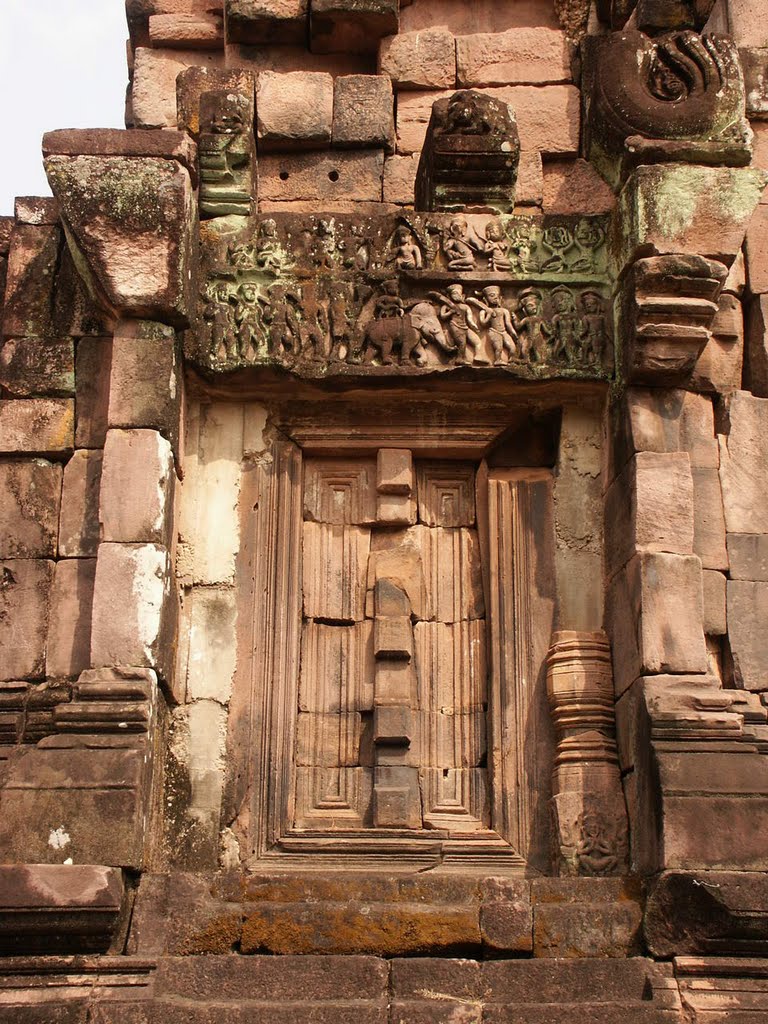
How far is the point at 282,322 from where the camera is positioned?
8.53 m

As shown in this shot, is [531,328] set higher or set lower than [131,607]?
higher

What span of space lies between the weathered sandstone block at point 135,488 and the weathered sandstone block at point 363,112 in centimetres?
246

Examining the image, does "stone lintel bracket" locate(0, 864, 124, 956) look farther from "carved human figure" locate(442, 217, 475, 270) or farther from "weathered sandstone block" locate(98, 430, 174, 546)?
"carved human figure" locate(442, 217, 475, 270)

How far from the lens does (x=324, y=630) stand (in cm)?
854

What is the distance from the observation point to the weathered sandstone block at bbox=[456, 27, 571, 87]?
969 cm

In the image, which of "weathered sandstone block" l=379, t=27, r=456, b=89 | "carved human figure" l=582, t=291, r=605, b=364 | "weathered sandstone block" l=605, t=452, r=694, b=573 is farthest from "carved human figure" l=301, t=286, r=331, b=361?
"weathered sandstone block" l=379, t=27, r=456, b=89

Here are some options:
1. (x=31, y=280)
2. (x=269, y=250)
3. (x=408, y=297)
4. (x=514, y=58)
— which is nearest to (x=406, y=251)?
(x=408, y=297)

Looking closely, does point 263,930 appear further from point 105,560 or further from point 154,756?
point 105,560

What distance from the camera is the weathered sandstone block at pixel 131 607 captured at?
25.0ft

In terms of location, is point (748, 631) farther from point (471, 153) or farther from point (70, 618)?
point (70, 618)

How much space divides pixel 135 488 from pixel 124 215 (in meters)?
1.41

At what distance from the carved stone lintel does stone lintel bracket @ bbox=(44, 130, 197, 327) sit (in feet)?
4.69

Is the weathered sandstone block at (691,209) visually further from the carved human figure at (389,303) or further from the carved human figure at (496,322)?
the carved human figure at (389,303)

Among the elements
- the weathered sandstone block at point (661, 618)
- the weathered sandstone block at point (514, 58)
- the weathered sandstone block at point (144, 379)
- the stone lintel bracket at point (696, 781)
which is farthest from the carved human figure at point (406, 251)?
the stone lintel bracket at point (696, 781)
